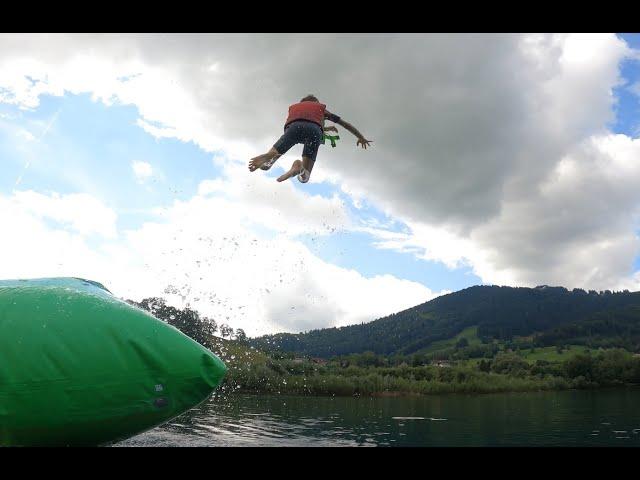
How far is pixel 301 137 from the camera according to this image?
373 inches

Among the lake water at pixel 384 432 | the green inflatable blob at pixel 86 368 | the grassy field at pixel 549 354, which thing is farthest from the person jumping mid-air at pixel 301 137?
the grassy field at pixel 549 354

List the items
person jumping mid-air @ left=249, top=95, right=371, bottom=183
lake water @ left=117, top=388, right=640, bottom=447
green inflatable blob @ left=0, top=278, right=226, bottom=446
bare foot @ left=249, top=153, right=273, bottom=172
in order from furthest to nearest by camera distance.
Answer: lake water @ left=117, top=388, right=640, bottom=447 < person jumping mid-air @ left=249, top=95, right=371, bottom=183 < bare foot @ left=249, top=153, right=273, bottom=172 < green inflatable blob @ left=0, top=278, right=226, bottom=446

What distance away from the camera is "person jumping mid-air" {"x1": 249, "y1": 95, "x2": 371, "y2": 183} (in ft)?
30.7

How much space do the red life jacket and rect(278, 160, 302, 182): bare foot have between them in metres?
0.80

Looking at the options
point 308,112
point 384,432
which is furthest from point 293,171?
point 384,432

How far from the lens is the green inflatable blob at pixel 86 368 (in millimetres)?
4773

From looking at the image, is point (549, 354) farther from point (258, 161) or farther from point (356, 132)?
point (258, 161)

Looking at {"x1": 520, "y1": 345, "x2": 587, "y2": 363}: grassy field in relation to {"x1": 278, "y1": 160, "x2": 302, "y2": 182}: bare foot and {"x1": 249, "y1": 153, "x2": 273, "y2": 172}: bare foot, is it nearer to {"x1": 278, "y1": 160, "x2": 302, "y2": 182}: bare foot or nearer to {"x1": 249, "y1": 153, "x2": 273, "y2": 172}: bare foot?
{"x1": 278, "y1": 160, "x2": 302, "y2": 182}: bare foot

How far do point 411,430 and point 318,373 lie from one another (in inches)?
1825

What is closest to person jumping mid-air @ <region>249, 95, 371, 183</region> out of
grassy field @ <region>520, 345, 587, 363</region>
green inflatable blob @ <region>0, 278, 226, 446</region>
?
green inflatable blob @ <region>0, 278, 226, 446</region>

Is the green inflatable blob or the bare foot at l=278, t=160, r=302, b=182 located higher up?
the bare foot at l=278, t=160, r=302, b=182

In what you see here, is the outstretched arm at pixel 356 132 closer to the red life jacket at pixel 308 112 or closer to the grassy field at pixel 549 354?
the red life jacket at pixel 308 112
